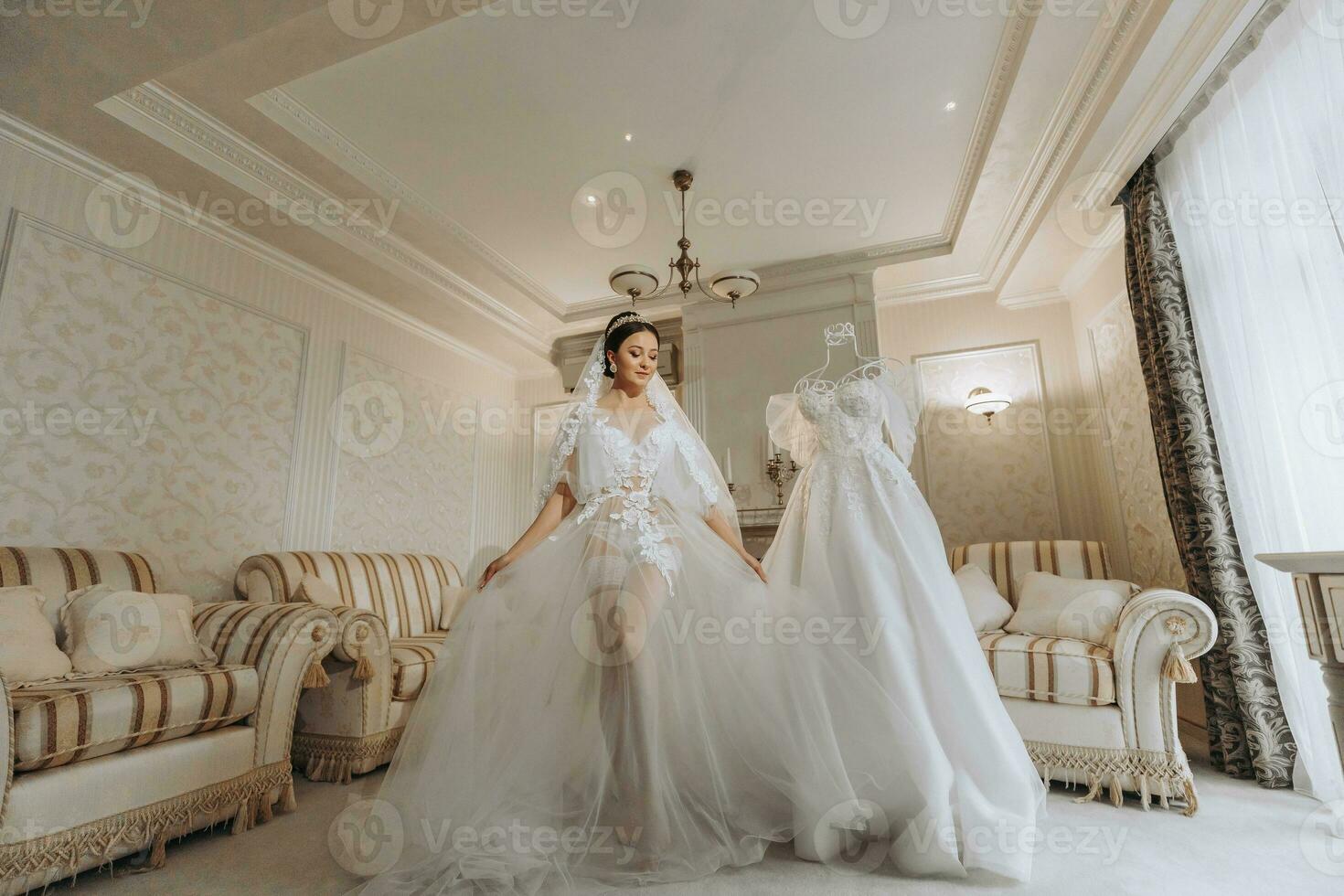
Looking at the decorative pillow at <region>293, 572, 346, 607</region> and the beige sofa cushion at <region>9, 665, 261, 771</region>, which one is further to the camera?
the decorative pillow at <region>293, 572, 346, 607</region>

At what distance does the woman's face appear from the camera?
2.37 meters

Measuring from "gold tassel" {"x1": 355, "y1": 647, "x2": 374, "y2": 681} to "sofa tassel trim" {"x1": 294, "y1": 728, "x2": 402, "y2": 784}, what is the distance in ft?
1.03

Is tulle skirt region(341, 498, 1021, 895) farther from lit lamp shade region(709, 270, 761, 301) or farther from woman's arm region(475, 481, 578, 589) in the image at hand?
lit lamp shade region(709, 270, 761, 301)

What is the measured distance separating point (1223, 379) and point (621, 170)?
3157 millimetres

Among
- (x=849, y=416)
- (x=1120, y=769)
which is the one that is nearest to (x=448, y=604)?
(x=849, y=416)

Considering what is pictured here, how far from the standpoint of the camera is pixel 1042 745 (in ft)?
8.81

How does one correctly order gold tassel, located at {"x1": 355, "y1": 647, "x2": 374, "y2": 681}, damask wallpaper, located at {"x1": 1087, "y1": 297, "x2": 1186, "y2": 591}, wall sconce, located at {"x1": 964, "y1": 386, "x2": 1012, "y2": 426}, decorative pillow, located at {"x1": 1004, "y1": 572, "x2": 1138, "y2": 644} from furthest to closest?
wall sconce, located at {"x1": 964, "y1": 386, "x2": 1012, "y2": 426}
damask wallpaper, located at {"x1": 1087, "y1": 297, "x2": 1186, "y2": 591}
decorative pillow, located at {"x1": 1004, "y1": 572, "x2": 1138, "y2": 644}
gold tassel, located at {"x1": 355, "y1": 647, "x2": 374, "y2": 681}

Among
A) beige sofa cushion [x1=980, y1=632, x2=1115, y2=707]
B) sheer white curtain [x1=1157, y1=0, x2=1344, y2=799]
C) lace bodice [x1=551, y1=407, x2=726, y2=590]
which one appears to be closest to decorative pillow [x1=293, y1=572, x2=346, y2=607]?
lace bodice [x1=551, y1=407, x2=726, y2=590]

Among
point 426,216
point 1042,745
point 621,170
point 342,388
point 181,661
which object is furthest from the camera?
point 342,388

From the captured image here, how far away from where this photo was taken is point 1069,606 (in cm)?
310

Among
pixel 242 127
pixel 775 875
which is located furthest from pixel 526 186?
pixel 775 875

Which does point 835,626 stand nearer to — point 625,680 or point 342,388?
point 625,680

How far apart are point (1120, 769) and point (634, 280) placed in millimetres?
3079

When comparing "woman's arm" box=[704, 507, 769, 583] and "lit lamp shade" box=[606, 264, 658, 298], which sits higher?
"lit lamp shade" box=[606, 264, 658, 298]
